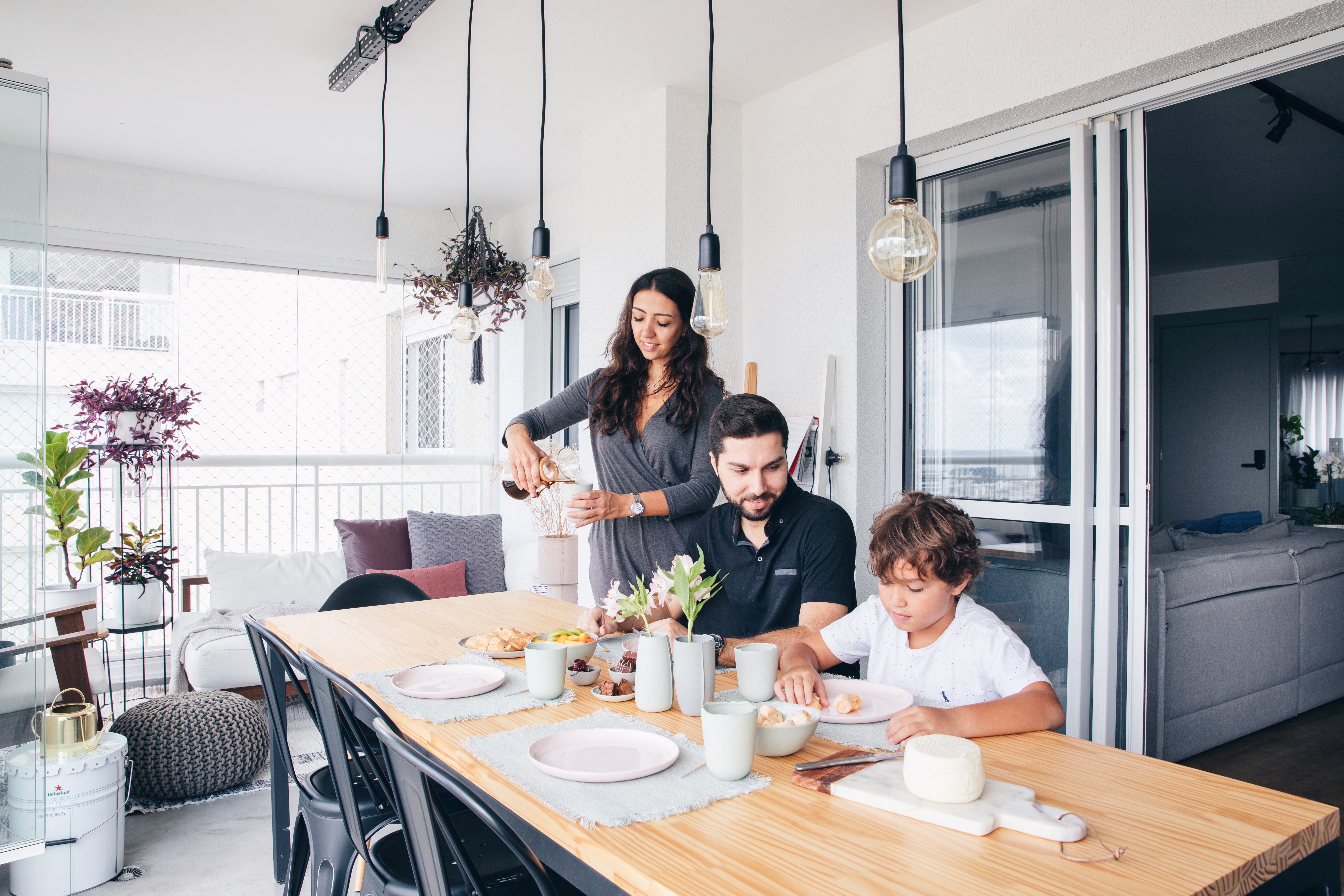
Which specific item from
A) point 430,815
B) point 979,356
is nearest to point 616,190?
point 979,356

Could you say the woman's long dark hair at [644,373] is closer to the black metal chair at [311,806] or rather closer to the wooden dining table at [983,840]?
the black metal chair at [311,806]

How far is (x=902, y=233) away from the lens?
1.50 meters

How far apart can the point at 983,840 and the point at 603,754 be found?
20.5 inches

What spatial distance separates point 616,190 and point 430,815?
317cm

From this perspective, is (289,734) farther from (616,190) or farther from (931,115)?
(931,115)

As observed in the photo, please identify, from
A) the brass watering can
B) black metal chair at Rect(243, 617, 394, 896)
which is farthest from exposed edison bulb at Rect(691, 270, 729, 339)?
the brass watering can

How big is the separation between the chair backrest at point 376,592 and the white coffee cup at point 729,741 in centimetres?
169

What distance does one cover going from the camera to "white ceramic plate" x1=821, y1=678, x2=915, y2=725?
1354mm

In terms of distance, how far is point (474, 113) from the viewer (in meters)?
3.81

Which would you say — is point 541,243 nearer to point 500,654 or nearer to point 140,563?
point 500,654

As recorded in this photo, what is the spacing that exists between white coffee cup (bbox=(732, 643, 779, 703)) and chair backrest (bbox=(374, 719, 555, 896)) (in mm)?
428

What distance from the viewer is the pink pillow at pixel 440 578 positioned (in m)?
4.36

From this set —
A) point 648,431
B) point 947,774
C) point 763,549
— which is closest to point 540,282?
point 648,431

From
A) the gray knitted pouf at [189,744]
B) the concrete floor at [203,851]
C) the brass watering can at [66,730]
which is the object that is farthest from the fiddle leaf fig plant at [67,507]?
the concrete floor at [203,851]
